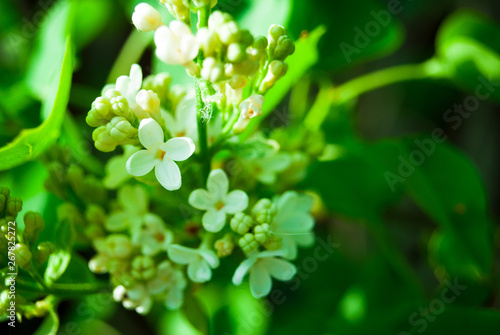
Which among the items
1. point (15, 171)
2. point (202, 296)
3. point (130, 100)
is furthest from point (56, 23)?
point (202, 296)

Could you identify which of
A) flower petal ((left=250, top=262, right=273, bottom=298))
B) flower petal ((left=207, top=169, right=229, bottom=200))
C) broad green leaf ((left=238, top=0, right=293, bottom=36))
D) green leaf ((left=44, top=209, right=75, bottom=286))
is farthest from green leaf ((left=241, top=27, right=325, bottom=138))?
green leaf ((left=44, top=209, right=75, bottom=286))

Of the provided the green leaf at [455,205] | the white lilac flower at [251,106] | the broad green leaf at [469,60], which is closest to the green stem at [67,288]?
the white lilac flower at [251,106]

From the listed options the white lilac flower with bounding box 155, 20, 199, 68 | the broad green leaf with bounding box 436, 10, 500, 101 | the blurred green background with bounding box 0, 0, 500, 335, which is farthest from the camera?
the broad green leaf with bounding box 436, 10, 500, 101

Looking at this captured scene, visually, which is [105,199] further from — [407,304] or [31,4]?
[31,4]

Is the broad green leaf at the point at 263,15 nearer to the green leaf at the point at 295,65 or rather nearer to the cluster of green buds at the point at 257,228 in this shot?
the green leaf at the point at 295,65

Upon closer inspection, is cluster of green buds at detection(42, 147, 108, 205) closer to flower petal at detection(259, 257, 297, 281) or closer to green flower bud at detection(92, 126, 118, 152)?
green flower bud at detection(92, 126, 118, 152)

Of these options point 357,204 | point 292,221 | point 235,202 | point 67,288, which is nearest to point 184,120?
point 235,202
